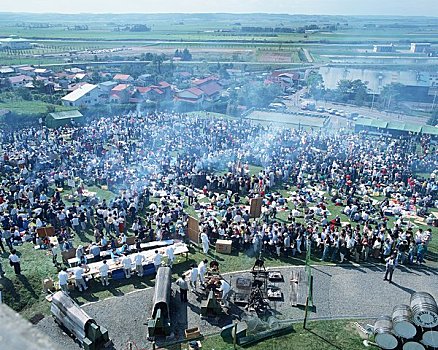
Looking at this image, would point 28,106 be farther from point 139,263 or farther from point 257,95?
point 139,263

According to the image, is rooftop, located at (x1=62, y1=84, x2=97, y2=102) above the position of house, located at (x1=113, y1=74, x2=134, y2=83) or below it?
below

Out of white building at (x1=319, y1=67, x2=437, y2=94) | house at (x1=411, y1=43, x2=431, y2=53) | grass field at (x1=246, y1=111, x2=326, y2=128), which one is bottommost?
grass field at (x1=246, y1=111, x2=326, y2=128)

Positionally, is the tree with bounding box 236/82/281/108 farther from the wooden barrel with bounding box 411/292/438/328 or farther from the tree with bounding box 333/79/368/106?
the wooden barrel with bounding box 411/292/438/328

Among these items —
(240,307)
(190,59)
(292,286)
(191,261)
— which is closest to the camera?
(240,307)

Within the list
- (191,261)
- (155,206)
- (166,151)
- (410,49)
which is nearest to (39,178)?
(155,206)

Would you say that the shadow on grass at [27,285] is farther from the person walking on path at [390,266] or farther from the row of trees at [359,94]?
the row of trees at [359,94]

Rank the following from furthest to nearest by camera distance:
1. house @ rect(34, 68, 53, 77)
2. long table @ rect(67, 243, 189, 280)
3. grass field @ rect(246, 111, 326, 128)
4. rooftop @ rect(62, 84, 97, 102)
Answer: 1. house @ rect(34, 68, 53, 77)
2. rooftop @ rect(62, 84, 97, 102)
3. grass field @ rect(246, 111, 326, 128)
4. long table @ rect(67, 243, 189, 280)

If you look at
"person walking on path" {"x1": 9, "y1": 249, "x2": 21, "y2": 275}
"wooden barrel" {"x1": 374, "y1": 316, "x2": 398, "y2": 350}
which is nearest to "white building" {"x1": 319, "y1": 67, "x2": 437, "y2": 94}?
"wooden barrel" {"x1": 374, "y1": 316, "x2": 398, "y2": 350}

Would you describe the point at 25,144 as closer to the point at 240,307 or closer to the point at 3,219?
the point at 3,219

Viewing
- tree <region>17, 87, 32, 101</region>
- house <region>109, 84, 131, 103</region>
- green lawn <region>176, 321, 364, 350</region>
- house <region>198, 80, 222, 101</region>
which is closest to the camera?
green lawn <region>176, 321, 364, 350</region>
